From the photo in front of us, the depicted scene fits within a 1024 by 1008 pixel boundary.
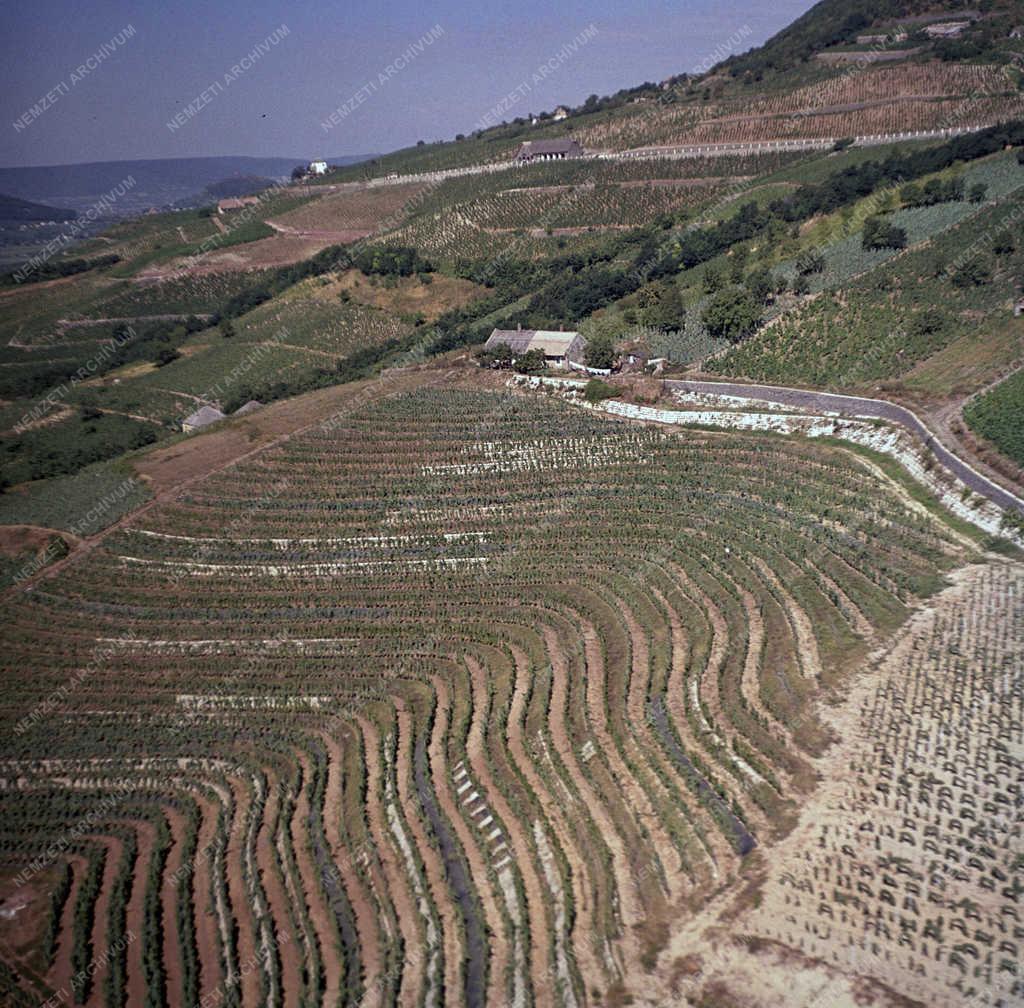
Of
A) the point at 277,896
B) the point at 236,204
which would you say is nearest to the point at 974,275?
the point at 277,896

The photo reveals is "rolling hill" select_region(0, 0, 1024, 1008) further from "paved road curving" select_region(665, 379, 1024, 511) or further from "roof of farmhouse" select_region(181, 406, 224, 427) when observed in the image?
"roof of farmhouse" select_region(181, 406, 224, 427)

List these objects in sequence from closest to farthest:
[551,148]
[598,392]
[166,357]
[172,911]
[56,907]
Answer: [172,911]
[56,907]
[598,392]
[166,357]
[551,148]

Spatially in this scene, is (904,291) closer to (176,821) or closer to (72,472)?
(176,821)

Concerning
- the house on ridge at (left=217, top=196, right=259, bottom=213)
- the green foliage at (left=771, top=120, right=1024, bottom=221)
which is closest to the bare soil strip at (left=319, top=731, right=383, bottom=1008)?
the green foliage at (left=771, top=120, right=1024, bottom=221)

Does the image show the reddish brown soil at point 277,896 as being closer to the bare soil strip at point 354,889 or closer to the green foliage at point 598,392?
the bare soil strip at point 354,889

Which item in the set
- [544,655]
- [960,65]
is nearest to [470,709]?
[544,655]

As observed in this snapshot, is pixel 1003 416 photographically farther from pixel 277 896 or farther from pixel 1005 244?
pixel 277 896
